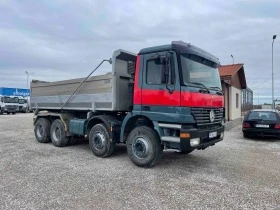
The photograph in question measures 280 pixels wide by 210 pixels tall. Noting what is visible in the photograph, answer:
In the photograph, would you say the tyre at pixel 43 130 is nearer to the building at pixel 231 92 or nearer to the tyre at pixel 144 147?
the tyre at pixel 144 147

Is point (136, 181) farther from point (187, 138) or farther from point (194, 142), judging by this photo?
point (194, 142)

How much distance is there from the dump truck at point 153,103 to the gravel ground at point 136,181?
1.99 ft

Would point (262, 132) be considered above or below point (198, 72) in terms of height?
below

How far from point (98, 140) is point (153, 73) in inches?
104

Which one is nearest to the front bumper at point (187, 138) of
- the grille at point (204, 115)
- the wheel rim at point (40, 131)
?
the grille at point (204, 115)

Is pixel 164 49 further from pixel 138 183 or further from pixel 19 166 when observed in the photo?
pixel 19 166

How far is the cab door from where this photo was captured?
6051mm

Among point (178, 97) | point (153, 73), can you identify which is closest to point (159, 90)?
point (153, 73)

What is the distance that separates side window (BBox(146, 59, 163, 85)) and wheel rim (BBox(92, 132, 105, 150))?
2205 mm

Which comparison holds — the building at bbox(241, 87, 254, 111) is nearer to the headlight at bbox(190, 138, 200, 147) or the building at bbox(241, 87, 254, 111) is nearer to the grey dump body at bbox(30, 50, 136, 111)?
the grey dump body at bbox(30, 50, 136, 111)

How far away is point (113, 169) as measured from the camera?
21.5 feet

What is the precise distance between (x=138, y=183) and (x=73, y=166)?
6.84 feet

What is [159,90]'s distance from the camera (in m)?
6.37

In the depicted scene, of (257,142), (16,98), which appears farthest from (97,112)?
(16,98)
